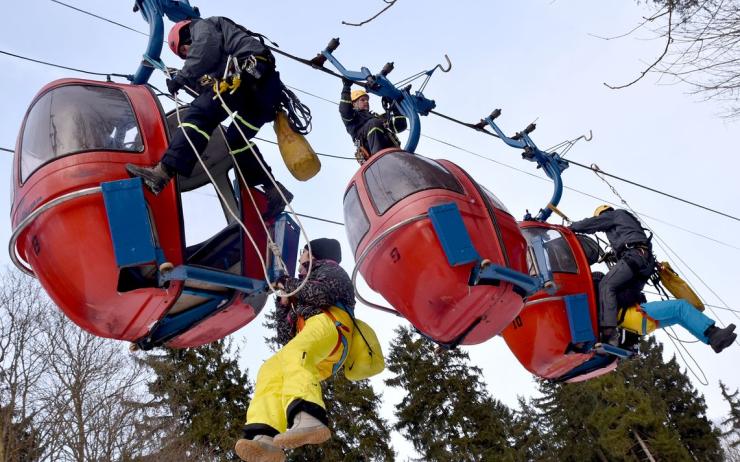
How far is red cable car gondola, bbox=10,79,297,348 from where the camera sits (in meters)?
4.06

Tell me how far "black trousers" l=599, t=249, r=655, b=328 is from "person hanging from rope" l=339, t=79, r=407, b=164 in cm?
261

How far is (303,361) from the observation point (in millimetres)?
4430

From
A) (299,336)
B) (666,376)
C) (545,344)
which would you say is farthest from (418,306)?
(666,376)

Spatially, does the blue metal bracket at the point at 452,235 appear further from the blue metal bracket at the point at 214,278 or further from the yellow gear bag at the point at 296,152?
the blue metal bracket at the point at 214,278

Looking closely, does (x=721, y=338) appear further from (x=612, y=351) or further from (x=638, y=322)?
(x=612, y=351)

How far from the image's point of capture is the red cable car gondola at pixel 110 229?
4.06m

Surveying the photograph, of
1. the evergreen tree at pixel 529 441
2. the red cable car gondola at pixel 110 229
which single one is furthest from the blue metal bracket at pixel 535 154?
the evergreen tree at pixel 529 441

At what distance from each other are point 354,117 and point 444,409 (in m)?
19.7

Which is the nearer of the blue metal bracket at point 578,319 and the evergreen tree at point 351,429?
the blue metal bracket at point 578,319

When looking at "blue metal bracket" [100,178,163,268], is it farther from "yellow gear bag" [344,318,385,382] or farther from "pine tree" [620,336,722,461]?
"pine tree" [620,336,722,461]

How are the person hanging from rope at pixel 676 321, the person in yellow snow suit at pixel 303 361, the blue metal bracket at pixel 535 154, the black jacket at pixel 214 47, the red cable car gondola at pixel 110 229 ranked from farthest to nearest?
the blue metal bracket at pixel 535 154, the person hanging from rope at pixel 676 321, the black jacket at pixel 214 47, the red cable car gondola at pixel 110 229, the person in yellow snow suit at pixel 303 361

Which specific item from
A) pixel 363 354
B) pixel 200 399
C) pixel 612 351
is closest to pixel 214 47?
pixel 363 354

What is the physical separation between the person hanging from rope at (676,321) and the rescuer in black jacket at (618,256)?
289mm

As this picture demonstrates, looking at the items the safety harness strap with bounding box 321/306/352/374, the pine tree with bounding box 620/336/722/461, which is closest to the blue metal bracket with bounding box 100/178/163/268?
the safety harness strap with bounding box 321/306/352/374
